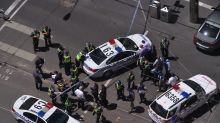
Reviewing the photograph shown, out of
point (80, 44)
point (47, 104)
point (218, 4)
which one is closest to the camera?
point (47, 104)

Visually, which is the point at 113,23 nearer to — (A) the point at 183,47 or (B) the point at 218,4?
(A) the point at 183,47

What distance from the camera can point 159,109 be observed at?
32062 millimetres

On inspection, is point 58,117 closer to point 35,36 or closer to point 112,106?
point 112,106

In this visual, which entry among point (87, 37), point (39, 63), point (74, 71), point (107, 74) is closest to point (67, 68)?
point (74, 71)

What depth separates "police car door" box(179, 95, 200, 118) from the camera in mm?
32375

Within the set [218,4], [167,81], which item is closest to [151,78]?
[167,81]

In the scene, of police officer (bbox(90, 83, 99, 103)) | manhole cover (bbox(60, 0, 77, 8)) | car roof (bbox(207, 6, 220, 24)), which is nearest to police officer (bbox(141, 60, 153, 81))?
police officer (bbox(90, 83, 99, 103))

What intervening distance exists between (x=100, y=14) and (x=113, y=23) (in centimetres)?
Answer: 121

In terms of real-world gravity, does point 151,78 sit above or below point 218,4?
below

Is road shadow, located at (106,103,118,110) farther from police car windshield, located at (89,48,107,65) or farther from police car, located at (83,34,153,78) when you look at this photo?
police car windshield, located at (89,48,107,65)

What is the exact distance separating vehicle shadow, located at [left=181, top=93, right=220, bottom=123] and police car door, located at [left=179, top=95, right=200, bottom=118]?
56cm

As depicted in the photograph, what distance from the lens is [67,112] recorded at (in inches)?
1302

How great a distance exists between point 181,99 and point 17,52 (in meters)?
11.3

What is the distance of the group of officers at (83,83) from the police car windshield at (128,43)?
903 mm
